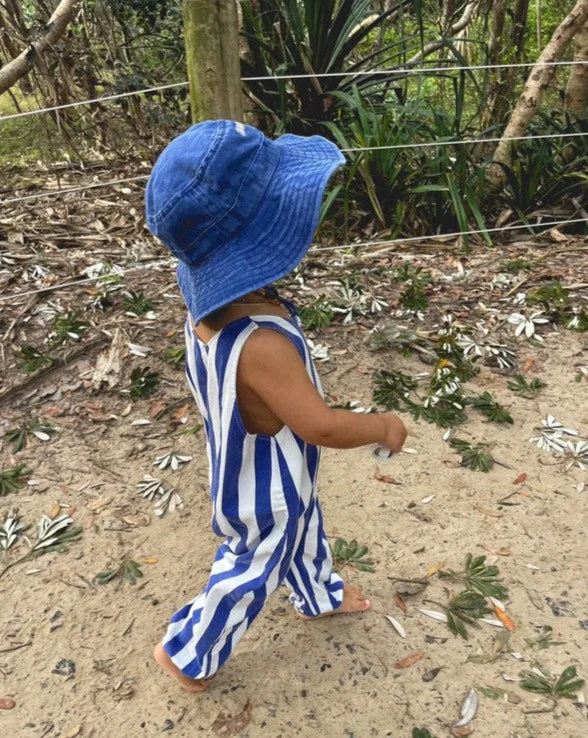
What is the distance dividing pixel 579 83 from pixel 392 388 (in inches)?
104

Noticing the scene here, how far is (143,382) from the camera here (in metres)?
2.71

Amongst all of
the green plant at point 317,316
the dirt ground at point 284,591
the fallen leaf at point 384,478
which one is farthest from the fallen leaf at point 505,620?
the green plant at point 317,316

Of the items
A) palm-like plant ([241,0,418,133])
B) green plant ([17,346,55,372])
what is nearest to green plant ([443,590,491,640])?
green plant ([17,346,55,372])

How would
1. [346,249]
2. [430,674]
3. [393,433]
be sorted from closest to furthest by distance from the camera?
[393,433] < [430,674] < [346,249]

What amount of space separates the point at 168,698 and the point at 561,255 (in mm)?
2986

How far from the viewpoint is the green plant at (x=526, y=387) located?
269cm

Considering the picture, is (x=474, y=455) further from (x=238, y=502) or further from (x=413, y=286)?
(x=238, y=502)

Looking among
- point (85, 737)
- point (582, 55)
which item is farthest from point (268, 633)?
point (582, 55)

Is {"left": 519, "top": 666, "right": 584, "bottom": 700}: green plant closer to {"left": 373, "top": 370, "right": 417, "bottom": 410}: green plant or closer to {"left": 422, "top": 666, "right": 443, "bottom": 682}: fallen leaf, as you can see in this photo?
{"left": 422, "top": 666, "right": 443, "bottom": 682}: fallen leaf

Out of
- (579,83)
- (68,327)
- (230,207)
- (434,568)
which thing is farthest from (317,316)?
(579,83)

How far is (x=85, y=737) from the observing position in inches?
61.8

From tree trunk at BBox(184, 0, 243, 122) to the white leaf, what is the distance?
166 centimetres

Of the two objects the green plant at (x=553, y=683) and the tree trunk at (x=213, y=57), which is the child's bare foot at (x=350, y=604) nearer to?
the green plant at (x=553, y=683)

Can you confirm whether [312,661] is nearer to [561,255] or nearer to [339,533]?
[339,533]
